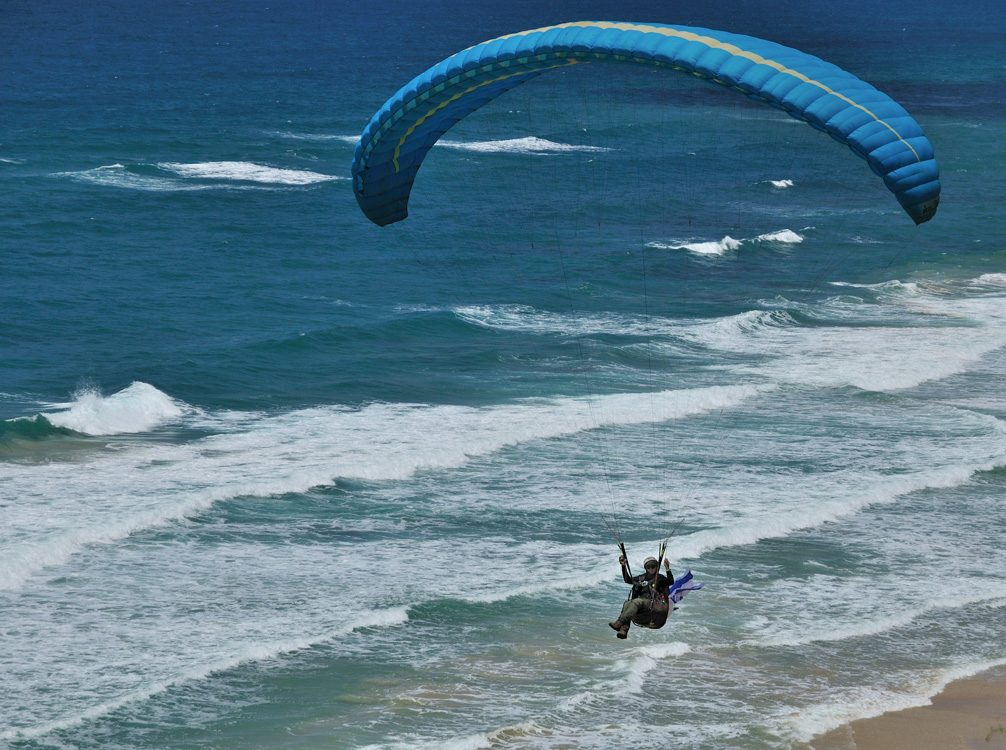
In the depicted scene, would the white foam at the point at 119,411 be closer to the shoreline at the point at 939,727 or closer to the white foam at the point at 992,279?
the shoreline at the point at 939,727

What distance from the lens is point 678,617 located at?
15.1 metres

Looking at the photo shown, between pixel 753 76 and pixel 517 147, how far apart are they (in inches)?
1762

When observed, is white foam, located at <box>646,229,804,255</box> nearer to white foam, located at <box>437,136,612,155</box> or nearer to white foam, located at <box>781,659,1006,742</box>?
white foam, located at <box>437,136,612,155</box>

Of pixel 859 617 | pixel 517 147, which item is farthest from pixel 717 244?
pixel 859 617

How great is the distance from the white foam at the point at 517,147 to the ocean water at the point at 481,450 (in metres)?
4.16

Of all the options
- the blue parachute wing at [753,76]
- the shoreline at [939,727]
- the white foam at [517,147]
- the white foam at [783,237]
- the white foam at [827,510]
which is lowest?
the shoreline at [939,727]

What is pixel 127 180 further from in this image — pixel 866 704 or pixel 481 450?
pixel 866 704

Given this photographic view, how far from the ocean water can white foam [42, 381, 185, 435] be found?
79mm

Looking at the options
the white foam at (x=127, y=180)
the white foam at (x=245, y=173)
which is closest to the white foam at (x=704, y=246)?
the white foam at (x=245, y=173)

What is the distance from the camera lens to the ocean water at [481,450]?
1345cm

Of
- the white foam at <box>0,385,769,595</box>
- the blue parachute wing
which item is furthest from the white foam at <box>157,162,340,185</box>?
the blue parachute wing

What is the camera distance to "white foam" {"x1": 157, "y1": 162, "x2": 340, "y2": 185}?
151 ft

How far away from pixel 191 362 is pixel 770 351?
12.2m

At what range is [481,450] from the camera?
20750 mm
